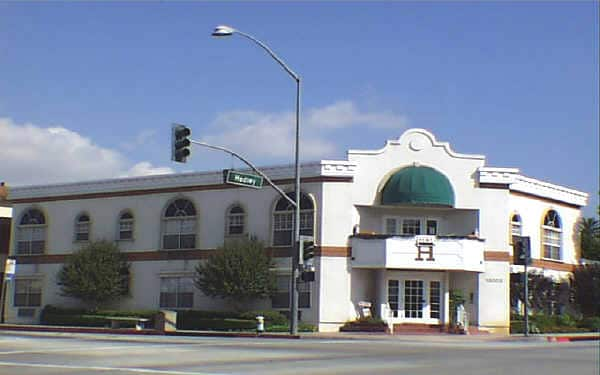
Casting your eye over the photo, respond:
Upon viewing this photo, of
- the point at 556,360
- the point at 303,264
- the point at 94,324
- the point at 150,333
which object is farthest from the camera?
the point at 94,324

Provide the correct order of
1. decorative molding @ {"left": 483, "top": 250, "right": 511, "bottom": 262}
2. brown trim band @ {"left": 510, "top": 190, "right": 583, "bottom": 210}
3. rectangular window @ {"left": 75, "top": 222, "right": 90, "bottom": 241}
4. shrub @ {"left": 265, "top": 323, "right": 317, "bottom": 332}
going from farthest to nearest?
1. rectangular window @ {"left": 75, "top": 222, "right": 90, "bottom": 241}
2. brown trim band @ {"left": 510, "top": 190, "right": 583, "bottom": 210}
3. decorative molding @ {"left": 483, "top": 250, "right": 511, "bottom": 262}
4. shrub @ {"left": 265, "top": 323, "right": 317, "bottom": 332}

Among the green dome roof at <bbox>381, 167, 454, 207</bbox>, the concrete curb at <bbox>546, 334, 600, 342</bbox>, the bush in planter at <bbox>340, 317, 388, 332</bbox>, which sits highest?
the green dome roof at <bbox>381, 167, 454, 207</bbox>

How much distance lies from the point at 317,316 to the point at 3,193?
31.4 m

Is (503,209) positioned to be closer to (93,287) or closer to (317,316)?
(317,316)

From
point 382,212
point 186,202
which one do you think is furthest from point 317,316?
point 186,202

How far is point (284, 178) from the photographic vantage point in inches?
1807

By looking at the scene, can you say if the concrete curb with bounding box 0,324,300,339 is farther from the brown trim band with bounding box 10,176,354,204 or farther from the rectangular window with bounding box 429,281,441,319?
the rectangular window with bounding box 429,281,441,319

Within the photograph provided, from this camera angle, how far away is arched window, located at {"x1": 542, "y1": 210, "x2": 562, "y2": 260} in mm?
50031

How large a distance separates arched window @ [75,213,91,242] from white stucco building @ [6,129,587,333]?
102 inches

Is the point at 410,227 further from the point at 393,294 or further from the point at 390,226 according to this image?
the point at 393,294

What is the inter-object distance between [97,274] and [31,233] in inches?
289

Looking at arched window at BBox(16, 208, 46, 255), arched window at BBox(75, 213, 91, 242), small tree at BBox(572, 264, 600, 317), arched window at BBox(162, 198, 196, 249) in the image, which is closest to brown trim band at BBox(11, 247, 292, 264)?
arched window at BBox(162, 198, 196, 249)

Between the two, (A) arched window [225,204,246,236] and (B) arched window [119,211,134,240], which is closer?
(A) arched window [225,204,246,236]

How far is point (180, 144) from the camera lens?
1196 inches
